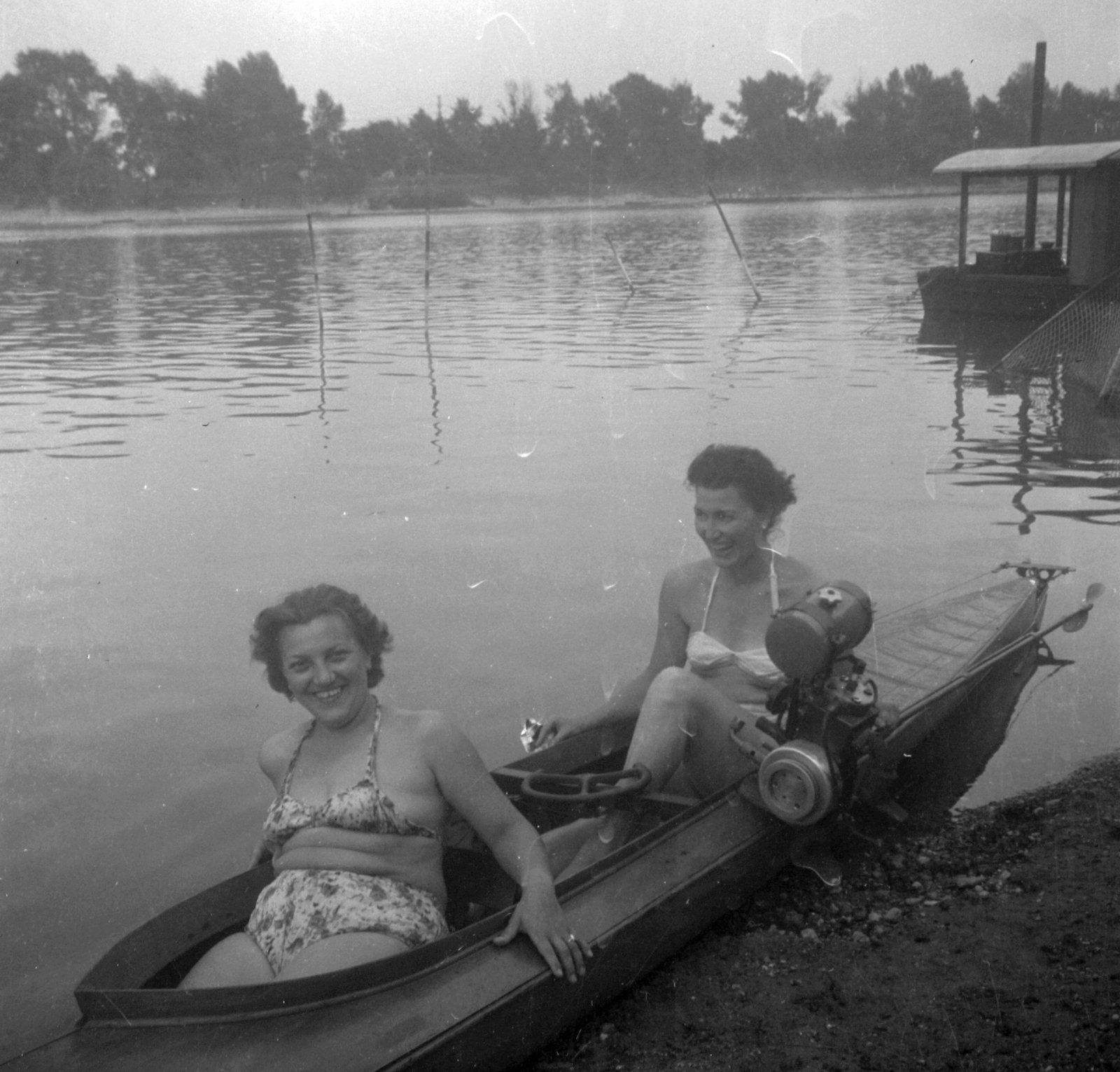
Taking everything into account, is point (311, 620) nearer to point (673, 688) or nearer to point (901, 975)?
point (673, 688)

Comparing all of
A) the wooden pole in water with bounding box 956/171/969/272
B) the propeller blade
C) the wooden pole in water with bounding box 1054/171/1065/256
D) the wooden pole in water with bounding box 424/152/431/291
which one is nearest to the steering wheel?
the propeller blade

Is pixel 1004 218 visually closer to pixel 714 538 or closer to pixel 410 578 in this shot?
pixel 410 578

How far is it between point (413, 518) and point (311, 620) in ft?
22.5

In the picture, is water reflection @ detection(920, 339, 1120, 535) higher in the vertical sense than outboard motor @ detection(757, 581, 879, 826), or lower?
lower

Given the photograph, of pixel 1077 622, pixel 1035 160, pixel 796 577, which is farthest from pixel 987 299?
pixel 796 577

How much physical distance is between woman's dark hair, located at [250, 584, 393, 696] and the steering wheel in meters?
0.67

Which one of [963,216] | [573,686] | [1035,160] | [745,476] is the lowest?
[573,686]

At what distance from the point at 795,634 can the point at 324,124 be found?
91.7 feet

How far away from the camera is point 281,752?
3.37 meters

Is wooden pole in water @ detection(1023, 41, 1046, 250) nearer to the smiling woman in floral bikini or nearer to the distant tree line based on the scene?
the distant tree line

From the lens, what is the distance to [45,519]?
10125 millimetres

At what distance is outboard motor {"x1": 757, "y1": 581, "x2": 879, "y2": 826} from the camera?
357 centimetres

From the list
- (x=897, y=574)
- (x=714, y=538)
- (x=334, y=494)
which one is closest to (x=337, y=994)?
(x=714, y=538)

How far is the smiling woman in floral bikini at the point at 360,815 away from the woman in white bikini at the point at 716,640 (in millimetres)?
864
